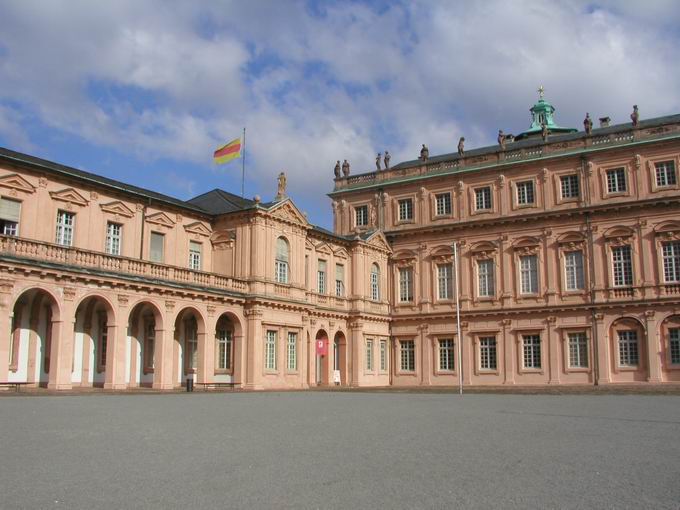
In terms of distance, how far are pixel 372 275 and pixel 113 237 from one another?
2161 centimetres

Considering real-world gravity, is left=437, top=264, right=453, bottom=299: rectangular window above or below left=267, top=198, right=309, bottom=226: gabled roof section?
below

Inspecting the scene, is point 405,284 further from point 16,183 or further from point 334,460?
point 334,460

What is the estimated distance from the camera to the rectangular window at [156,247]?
38.2m

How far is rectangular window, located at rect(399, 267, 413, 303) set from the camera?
54.0 metres

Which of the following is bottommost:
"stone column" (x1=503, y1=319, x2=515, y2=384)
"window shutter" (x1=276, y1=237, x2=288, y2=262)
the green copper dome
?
"stone column" (x1=503, y1=319, x2=515, y2=384)

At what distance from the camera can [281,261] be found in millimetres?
43156

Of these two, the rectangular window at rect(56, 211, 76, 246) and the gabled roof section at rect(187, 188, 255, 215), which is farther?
the gabled roof section at rect(187, 188, 255, 215)

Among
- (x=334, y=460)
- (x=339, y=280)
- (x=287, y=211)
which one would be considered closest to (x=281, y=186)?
(x=287, y=211)

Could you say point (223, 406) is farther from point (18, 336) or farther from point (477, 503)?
point (477, 503)

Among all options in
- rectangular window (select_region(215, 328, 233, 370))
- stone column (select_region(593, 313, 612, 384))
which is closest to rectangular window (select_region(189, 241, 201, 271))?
rectangular window (select_region(215, 328, 233, 370))

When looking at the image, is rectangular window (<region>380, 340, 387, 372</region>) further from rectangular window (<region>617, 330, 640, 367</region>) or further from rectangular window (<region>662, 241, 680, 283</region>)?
rectangular window (<region>662, 241, 680, 283</region>)

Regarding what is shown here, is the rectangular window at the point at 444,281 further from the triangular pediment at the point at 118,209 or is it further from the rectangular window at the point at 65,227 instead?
the rectangular window at the point at 65,227

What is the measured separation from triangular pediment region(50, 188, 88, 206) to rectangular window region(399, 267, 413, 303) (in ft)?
85.5

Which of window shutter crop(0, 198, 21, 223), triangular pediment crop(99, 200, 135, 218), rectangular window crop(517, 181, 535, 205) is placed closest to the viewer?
window shutter crop(0, 198, 21, 223)
